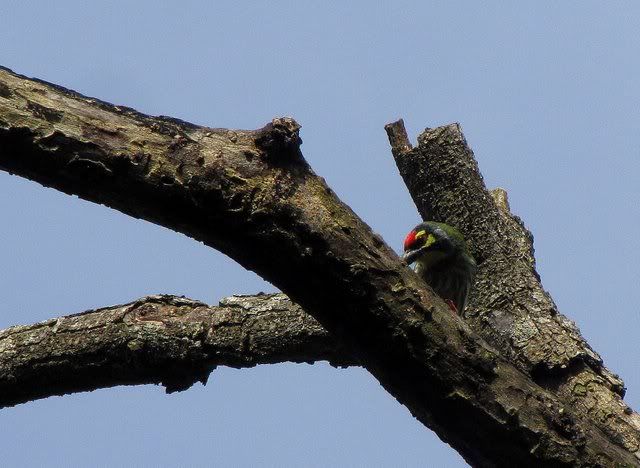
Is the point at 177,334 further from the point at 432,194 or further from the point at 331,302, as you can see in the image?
the point at 432,194

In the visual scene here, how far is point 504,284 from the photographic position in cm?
603

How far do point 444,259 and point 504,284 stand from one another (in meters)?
0.83

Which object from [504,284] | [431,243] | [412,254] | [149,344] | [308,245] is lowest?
[308,245]

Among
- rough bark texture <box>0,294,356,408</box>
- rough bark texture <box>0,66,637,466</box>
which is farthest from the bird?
rough bark texture <box>0,66,637,466</box>

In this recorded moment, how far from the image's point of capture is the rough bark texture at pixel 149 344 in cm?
472

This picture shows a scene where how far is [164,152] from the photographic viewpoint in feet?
10.3

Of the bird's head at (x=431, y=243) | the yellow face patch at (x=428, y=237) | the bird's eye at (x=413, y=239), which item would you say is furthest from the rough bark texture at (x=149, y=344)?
the bird's eye at (x=413, y=239)

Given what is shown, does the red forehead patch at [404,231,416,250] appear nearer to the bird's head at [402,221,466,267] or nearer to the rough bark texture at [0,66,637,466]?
the bird's head at [402,221,466,267]

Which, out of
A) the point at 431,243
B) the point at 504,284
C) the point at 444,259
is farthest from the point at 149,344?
the point at 431,243

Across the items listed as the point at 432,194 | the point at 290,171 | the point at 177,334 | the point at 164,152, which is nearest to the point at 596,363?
the point at 432,194

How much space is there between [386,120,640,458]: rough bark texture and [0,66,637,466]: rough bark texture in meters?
1.86

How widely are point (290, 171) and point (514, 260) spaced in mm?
3219

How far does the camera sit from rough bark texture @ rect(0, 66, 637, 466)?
309 cm

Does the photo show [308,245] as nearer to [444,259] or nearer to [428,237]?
[444,259]
